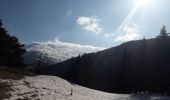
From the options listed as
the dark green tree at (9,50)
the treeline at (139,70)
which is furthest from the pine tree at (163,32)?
the dark green tree at (9,50)

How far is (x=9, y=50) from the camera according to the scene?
218 ft

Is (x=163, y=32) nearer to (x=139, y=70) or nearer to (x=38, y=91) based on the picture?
(x=139, y=70)

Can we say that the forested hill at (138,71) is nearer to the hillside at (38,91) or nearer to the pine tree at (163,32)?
the pine tree at (163,32)

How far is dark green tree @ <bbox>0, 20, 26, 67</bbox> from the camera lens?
63750 mm

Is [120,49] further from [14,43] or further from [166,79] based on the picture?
[14,43]

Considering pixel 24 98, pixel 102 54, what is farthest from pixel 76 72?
pixel 24 98

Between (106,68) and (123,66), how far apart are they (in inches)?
2356

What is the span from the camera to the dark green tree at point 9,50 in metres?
63.8

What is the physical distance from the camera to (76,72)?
112m

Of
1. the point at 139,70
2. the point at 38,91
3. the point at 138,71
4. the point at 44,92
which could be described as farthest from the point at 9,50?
the point at 138,71

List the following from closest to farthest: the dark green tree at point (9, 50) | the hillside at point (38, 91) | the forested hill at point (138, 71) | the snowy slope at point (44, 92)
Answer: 1. the hillside at point (38, 91)
2. the snowy slope at point (44, 92)
3. the dark green tree at point (9, 50)
4. the forested hill at point (138, 71)

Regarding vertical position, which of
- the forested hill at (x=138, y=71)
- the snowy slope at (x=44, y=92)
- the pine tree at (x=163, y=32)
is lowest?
the snowy slope at (x=44, y=92)

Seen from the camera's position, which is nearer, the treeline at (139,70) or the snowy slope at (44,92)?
the snowy slope at (44,92)

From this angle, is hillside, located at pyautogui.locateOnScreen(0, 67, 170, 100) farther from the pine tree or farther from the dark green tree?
the pine tree
